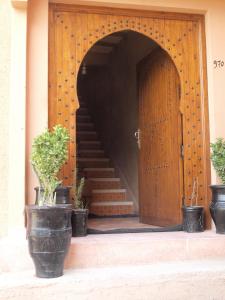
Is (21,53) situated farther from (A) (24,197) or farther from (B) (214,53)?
(B) (214,53)

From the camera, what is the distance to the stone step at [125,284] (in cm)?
356

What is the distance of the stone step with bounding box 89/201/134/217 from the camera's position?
303 inches

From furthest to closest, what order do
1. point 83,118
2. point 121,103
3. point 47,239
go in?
point 83,118 < point 121,103 < point 47,239

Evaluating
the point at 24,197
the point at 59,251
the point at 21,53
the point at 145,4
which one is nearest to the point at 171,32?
the point at 145,4

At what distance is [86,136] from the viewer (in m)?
11.1

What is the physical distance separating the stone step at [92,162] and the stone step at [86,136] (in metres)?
1.15

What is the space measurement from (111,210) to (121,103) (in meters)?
2.49

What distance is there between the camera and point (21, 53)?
446 centimetres

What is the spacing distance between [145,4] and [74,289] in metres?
3.34

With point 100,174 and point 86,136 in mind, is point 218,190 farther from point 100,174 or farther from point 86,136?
point 86,136

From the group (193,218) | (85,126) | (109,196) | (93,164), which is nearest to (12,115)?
(193,218)

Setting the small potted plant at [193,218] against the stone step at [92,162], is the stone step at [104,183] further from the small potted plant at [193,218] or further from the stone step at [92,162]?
the small potted plant at [193,218]

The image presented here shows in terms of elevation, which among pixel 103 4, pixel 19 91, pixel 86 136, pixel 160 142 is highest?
pixel 103 4

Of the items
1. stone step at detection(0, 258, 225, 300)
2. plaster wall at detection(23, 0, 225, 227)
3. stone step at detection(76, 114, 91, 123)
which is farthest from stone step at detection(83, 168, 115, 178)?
stone step at detection(0, 258, 225, 300)
